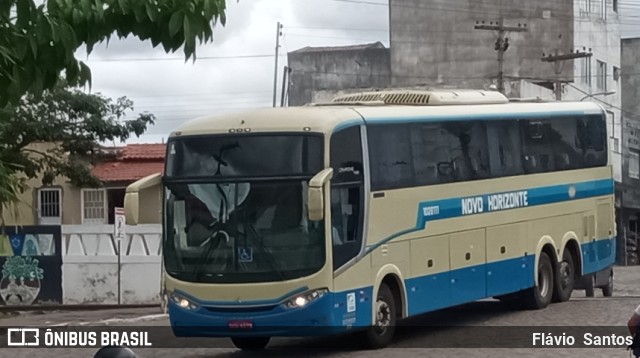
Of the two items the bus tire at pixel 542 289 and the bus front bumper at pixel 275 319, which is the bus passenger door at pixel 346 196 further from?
the bus tire at pixel 542 289

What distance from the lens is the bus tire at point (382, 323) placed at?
16.7 meters

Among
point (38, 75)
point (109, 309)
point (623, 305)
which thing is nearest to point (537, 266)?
point (623, 305)

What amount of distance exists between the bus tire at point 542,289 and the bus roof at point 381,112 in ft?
8.94

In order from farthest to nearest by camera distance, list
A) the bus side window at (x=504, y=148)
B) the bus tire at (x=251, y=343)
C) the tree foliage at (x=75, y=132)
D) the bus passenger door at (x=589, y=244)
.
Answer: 1. the tree foliage at (x=75, y=132)
2. the bus passenger door at (x=589, y=244)
3. the bus side window at (x=504, y=148)
4. the bus tire at (x=251, y=343)

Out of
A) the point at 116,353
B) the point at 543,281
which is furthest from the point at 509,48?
the point at 116,353

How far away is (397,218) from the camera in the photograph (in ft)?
56.3

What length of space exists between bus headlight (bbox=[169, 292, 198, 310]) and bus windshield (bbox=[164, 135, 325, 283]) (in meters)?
0.28

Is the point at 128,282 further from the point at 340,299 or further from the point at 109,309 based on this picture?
the point at 340,299

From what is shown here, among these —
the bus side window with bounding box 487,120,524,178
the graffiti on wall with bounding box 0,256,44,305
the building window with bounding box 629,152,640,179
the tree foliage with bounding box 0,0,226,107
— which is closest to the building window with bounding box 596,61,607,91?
the building window with bounding box 629,152,640,179

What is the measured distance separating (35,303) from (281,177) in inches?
676

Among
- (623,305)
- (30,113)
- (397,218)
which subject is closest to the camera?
(397,218)

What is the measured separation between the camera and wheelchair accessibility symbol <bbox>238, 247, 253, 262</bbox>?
1562 centimetres

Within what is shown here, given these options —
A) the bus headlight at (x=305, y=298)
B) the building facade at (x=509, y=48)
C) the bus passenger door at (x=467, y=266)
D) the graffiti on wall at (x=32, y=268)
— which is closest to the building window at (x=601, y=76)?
the building facade at (x=509, y=48)

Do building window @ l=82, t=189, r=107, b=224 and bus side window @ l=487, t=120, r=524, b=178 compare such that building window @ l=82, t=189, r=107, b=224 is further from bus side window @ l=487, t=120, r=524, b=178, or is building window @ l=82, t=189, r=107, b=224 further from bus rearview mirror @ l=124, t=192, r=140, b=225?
bus rearview mirror @ l=124, t=192, r=140, b=225
